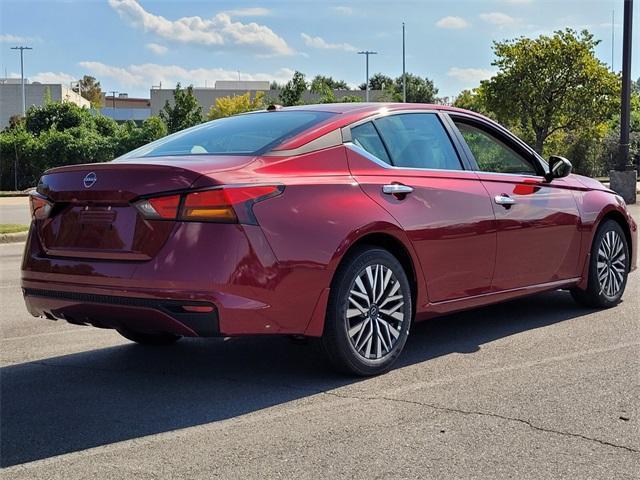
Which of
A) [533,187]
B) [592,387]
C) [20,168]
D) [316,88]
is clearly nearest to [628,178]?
[533,187]

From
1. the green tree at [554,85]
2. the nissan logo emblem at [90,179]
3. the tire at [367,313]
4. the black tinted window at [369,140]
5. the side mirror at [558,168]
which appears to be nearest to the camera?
the nissan logo emblem at [90,179]

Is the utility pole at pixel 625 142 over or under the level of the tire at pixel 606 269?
over

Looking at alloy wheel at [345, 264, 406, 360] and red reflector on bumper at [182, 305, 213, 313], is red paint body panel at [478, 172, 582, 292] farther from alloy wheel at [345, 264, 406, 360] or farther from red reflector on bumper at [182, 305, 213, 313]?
red reflector on bumper at [182, 305, 213, 313]

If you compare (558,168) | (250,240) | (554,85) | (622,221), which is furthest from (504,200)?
(554,85)


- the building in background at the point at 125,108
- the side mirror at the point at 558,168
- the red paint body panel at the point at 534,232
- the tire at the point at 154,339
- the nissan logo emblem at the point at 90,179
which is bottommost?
the tire at the point at 154,339

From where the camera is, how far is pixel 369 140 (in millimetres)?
5062

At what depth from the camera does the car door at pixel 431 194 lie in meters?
4.91

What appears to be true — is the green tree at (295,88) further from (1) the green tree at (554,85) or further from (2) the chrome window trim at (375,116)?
(2) the chrome window trim at (375,116)

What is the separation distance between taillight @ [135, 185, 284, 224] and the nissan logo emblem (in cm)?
41

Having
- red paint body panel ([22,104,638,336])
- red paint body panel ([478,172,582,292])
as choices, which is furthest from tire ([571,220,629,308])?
red paint body panel ([22,104,638,336])

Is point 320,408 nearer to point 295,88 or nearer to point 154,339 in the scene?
point 154,339

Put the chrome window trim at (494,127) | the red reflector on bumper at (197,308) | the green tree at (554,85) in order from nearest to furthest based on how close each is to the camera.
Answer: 1. the red reflector on bumper at (197,308)
2. the chrome window trim at (494,127)
3. the green tree at (554,85)

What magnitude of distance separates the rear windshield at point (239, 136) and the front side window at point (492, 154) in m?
1.29

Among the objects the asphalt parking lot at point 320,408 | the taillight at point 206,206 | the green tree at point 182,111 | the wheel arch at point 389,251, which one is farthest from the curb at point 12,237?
the green tree at point 182,111
